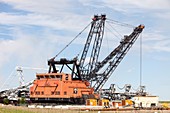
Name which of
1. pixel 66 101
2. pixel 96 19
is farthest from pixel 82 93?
pixel 96 19

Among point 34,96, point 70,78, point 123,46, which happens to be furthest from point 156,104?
point 34,96

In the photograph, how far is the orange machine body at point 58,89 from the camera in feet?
383

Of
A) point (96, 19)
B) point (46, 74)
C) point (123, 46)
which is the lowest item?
point (46, 74)

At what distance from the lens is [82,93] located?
12112 centimetres

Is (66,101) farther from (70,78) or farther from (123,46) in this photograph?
(123,46)

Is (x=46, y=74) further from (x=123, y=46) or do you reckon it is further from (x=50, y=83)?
(x=123, y=46)

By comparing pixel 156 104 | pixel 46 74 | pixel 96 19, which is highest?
pixel 96 19

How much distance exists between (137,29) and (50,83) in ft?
116

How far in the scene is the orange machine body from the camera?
116625 mm

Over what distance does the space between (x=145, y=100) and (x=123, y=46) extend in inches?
747

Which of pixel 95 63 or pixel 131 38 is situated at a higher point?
pixel 131 38

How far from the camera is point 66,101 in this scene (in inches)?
4616

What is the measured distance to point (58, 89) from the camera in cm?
11706

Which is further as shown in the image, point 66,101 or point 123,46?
point 123,46
